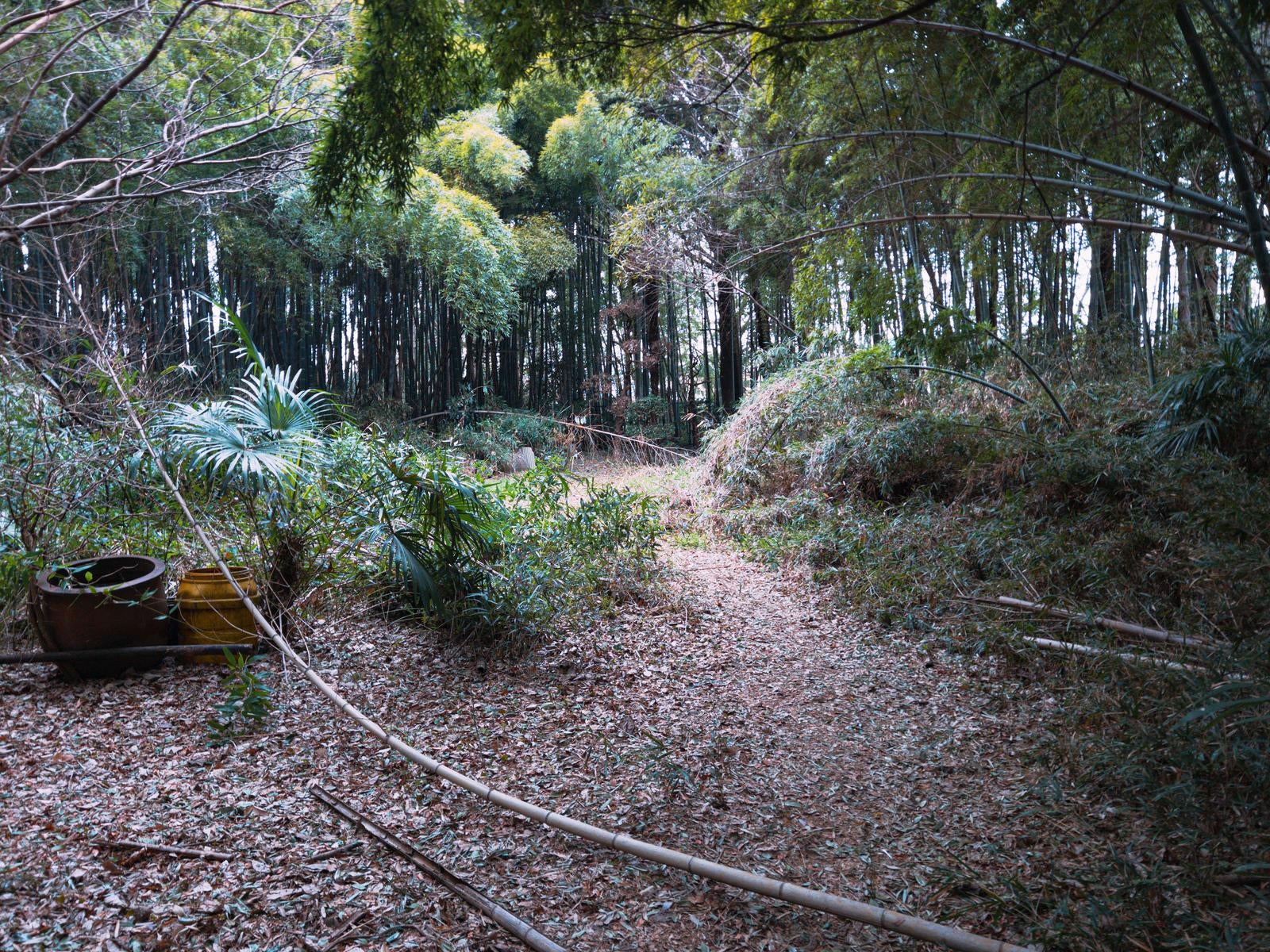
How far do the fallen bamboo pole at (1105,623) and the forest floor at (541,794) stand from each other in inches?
12.1

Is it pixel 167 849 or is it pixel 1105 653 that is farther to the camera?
pixel 1105 653

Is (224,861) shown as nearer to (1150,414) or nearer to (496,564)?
(496,564)

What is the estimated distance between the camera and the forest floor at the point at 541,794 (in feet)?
4.90

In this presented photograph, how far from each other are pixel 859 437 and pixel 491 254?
15.6 feet

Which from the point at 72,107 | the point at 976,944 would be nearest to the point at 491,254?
the point at 72,107

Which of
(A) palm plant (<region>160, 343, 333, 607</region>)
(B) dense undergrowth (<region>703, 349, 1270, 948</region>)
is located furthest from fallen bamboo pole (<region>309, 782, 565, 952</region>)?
(A) palm plant (<region>160, 343, 333, 607</region>)

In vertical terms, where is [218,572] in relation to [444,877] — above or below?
above

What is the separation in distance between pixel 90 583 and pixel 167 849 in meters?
1.21

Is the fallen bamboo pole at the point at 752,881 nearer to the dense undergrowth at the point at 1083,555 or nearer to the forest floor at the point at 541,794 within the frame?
the forest floor at the point at 541,794

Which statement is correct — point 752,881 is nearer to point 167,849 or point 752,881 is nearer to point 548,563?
point 167,849

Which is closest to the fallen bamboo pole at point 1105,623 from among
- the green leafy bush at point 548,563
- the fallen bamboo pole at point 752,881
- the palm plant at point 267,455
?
the fallen bamboo pole at point 752,881

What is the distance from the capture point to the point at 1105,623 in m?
2.46

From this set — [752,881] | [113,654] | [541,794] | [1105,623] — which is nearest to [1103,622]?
[1105,623]

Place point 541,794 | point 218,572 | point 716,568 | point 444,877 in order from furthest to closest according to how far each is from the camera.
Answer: point 716,568 < point 218,572 < point 541,794 < point 444,877
